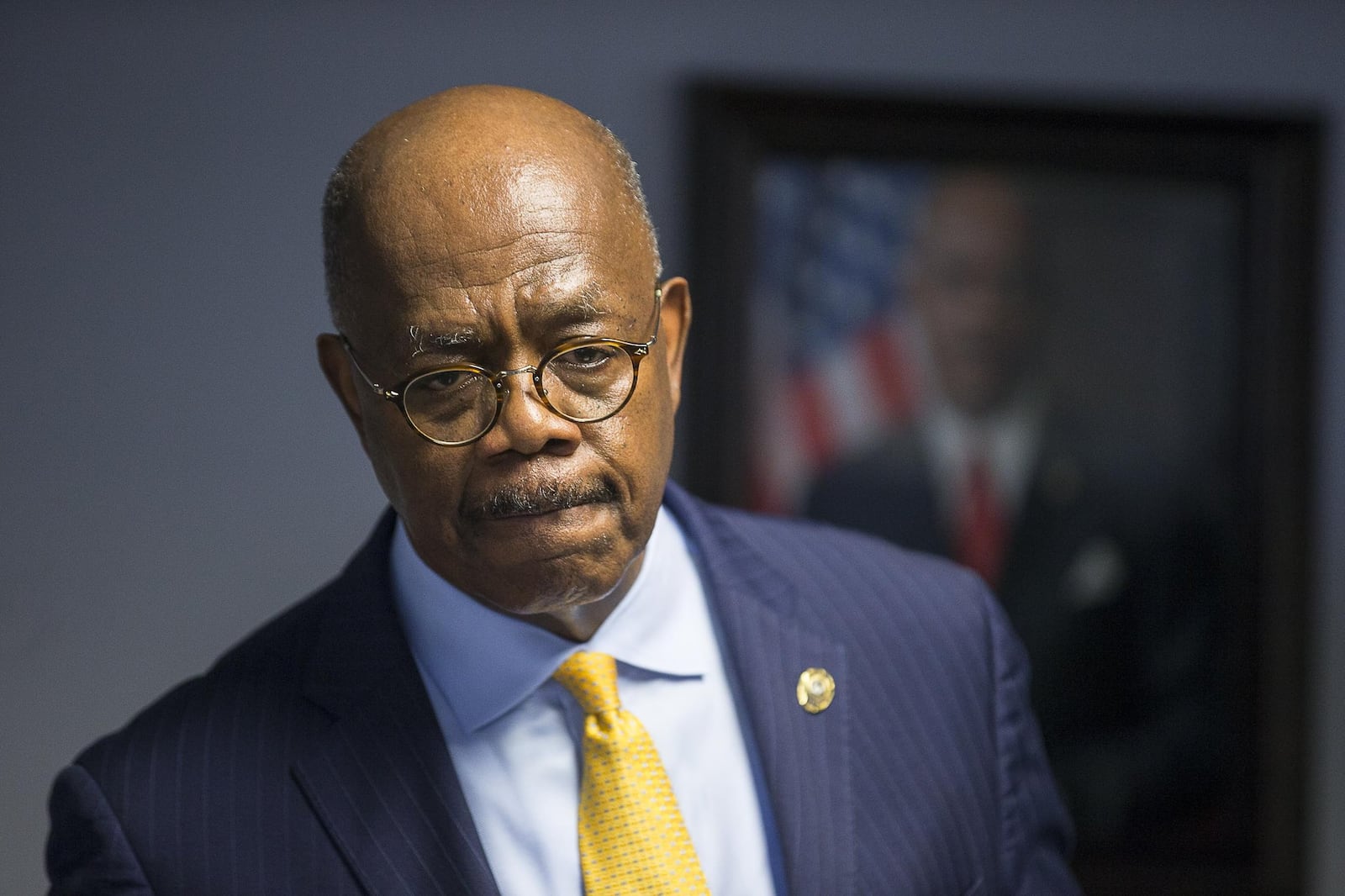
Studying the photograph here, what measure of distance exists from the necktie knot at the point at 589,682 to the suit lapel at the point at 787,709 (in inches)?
5.8

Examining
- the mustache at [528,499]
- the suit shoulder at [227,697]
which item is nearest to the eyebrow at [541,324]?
the mustache at [528,499]

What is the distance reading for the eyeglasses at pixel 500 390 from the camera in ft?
3.58

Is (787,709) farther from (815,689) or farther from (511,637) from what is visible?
(511,637)

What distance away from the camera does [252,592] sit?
213 centimetres

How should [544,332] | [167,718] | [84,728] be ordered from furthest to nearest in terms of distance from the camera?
[84,728] → [167,718] → [544,332]

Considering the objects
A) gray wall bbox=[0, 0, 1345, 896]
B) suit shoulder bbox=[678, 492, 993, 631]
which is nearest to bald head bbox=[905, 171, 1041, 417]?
gray wall bbox=[0, 0, 1345, 896]

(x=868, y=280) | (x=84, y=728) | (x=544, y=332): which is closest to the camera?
(x=544, y=332)

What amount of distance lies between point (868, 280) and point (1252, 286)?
68cm

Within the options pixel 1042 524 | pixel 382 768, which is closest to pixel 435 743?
pixel 382 768

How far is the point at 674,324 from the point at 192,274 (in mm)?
1112

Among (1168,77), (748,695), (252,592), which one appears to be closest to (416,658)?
(748,695)

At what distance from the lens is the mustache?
3.54 ft

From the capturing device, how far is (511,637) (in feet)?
3.95

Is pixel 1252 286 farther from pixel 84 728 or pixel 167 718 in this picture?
pixel 84 728
